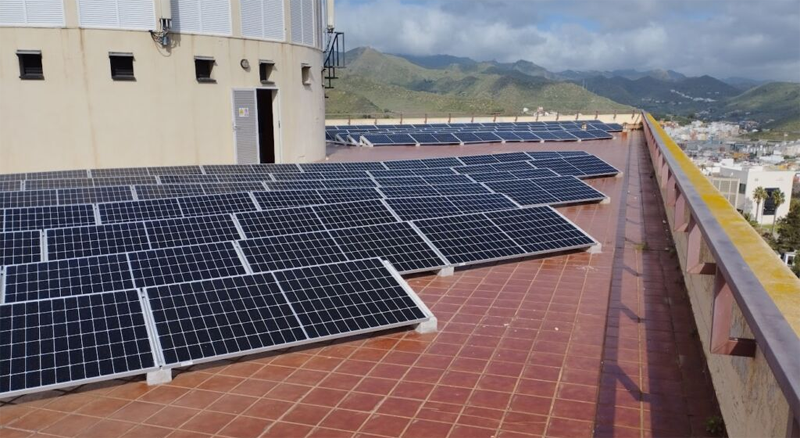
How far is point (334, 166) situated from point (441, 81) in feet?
616

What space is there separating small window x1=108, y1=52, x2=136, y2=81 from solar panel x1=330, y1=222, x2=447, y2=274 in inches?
417

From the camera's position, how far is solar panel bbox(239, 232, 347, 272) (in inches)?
292

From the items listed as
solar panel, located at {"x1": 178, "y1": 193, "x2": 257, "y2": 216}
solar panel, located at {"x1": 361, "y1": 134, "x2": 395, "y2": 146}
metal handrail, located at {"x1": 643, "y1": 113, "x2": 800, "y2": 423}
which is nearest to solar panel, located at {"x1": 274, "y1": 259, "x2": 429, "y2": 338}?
metal handrail, located at {"x1": 643, "y1": 113, "x2": 800, "y2": 423}

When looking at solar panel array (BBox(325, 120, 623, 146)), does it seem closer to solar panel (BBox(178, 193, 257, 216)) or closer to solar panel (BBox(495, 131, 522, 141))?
solar panel (BBox(495, 131, 522, 141))

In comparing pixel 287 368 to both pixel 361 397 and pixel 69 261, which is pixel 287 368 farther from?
pixel 69 261

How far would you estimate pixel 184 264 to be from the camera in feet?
23.4

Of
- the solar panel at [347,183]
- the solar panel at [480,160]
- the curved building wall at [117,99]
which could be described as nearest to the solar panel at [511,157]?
the solar panel at [480,160]

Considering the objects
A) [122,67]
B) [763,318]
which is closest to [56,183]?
[122,67]

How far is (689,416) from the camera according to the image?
448 cm

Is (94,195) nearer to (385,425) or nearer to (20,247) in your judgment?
(20,247)

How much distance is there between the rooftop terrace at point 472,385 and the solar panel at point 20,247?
321 cm

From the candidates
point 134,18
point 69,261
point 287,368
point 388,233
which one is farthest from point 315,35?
point 287,368

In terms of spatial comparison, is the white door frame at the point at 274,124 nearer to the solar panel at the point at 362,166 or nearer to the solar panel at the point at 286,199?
the solar panel at the point at 362,166

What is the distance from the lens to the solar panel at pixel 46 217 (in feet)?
29.6
